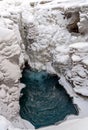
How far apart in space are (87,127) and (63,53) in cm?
1276

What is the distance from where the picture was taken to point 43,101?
44.4ft

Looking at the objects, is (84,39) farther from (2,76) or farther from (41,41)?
(2,76)

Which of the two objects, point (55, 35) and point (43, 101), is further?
point (55, 35)

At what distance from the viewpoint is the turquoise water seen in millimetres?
12086

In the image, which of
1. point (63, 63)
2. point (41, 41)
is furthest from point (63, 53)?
point (41, 41)

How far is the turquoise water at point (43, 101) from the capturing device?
12086 millimetres

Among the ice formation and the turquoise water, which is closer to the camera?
the turquoise water

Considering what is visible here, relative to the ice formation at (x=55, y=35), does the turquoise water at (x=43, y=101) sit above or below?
below

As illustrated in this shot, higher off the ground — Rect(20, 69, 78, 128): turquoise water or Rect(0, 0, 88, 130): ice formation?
Rect(0, 0, 88, 130): ice formation

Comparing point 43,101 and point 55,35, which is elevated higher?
point 55,35

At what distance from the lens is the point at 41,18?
17.7m

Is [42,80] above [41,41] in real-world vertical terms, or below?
Result: below

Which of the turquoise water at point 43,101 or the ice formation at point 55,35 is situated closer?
the turquoise water at point 43,101

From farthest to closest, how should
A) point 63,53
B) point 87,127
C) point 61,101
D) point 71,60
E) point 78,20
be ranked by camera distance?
point 78,20 < point 63,53 < point 71,60 < point 61,101 < point 87,127
